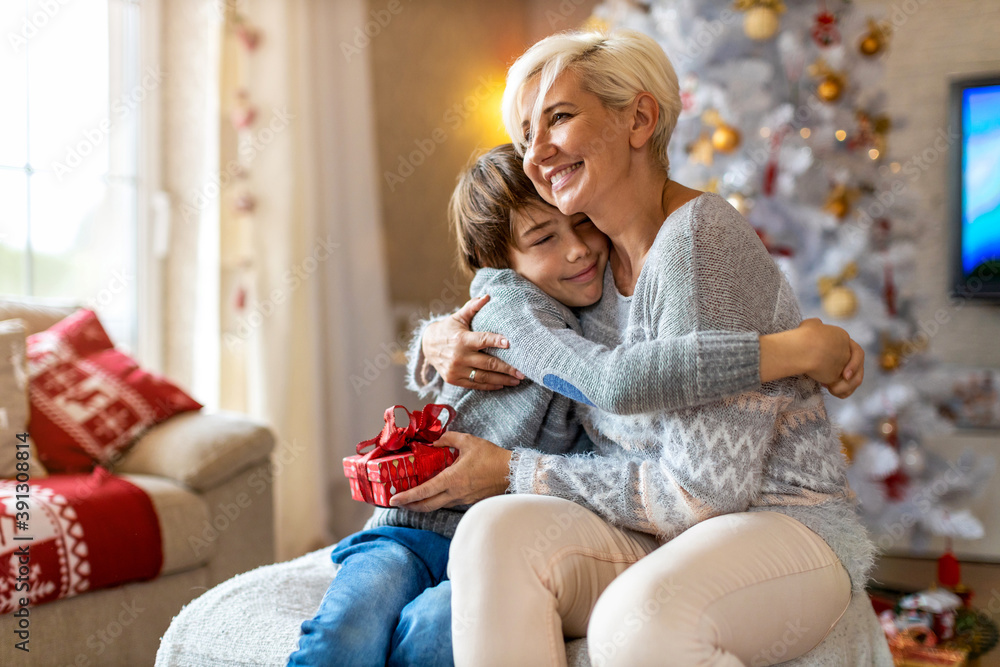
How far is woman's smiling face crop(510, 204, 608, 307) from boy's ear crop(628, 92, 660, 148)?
179 millimetres

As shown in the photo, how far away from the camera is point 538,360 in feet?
3.80

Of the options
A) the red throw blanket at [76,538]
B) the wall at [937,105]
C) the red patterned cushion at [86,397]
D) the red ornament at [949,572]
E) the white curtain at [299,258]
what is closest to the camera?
the red throw blanket at [76,538]

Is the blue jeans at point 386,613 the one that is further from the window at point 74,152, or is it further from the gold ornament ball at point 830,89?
the window at point 74,152

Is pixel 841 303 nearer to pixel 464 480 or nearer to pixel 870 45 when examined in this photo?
pixel 870 45

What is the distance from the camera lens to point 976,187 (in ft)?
10.7

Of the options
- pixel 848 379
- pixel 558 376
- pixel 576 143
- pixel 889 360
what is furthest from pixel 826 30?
pixel 558 376

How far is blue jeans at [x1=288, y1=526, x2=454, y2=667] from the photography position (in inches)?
40.4

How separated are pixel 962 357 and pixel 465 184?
2.96 meters

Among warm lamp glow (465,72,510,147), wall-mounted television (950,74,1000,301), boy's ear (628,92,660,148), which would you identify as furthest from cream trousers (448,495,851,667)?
warm lamp glow (465,72,510,147)

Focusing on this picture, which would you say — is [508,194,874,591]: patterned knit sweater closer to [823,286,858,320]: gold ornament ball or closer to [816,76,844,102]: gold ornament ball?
[823,286,858,320]: gold ornament ball

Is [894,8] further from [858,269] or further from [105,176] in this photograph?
[105,176]

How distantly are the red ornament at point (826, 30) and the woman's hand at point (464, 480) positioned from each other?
1.98 meters

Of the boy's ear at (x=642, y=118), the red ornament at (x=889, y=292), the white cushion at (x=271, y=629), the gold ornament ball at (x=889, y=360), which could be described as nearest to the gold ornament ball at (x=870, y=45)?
the red ornament at (x=889, y=292)

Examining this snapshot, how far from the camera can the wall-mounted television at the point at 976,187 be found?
321 cm
